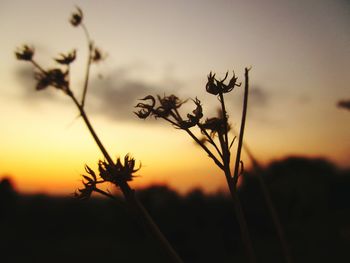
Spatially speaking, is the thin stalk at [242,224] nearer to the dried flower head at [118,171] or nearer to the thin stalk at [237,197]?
the thin stalk at [237,197]

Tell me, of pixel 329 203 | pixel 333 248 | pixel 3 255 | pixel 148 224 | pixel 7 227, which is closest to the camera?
pixel 148 224

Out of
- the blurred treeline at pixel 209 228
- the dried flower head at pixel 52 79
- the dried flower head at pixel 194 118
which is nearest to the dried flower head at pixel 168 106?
the dried flower head at pixel 194 118

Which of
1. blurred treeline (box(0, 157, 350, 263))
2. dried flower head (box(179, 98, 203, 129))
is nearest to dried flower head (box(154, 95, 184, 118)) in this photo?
dried flower head (box(179, 98, 203, 129))

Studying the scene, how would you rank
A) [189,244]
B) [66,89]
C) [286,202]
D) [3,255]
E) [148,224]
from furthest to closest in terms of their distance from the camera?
1. [3,255]
2. [189,244]
3. [286,202]
4. [66,89]
5. [148,224]

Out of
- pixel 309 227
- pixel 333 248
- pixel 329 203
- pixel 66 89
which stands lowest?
pixel 333 248

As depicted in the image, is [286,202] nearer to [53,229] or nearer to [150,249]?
[150,249]

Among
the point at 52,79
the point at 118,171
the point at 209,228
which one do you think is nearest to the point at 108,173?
the point at 118,171

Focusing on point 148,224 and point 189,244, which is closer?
point 148,224

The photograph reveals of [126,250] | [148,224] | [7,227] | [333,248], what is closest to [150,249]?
[126,250]
